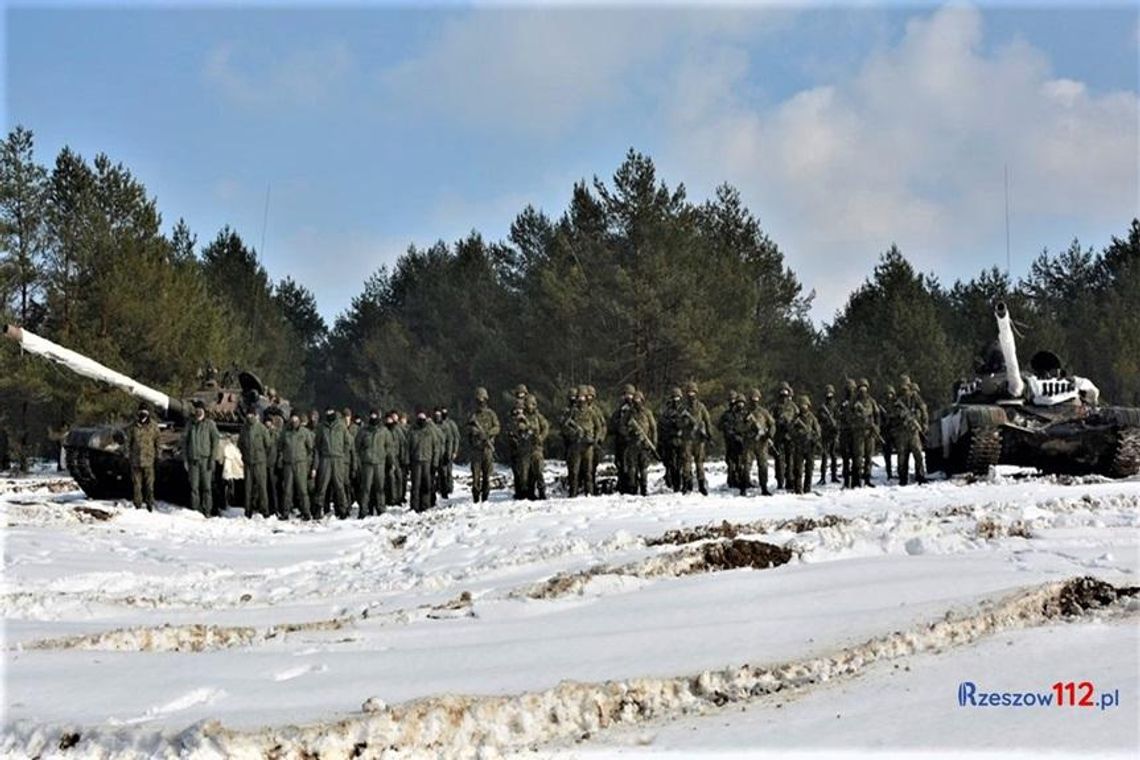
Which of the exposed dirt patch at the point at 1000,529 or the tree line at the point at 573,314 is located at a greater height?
the tree line at the point at 573,314

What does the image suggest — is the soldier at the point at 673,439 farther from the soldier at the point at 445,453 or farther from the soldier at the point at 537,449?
the soldier at the point at 445,453

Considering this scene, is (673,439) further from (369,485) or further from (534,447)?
(369,485)

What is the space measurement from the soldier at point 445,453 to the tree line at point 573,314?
917cm

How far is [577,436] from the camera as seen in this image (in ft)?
52.9

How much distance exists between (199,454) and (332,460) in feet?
6.26

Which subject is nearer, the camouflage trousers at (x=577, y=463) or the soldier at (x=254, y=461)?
the camouflage trousers at (x=577, y=463)

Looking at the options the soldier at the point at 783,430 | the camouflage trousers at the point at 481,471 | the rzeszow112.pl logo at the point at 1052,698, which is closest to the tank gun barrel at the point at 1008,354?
the soldier at the point at 783,430

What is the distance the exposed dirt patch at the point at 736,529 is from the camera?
9.35 meters

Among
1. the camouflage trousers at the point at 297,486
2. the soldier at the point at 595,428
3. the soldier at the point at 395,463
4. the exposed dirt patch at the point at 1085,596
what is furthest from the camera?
the soldier at the point at 395,463

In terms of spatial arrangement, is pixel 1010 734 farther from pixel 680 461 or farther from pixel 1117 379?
pixel 1117 379

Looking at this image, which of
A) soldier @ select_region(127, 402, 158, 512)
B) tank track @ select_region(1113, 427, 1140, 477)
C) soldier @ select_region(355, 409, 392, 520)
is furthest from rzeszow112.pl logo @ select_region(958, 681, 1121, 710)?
soldier @ select_region(127, 402, 158, 512)

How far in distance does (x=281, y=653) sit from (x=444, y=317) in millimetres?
44861

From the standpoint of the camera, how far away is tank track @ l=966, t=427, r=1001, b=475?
16.6 m

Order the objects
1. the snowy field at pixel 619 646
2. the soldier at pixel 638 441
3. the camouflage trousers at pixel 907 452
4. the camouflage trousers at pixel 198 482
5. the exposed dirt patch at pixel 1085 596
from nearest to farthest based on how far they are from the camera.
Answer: the snowy field at pixel 619 646 → the exposed dirt patch at pixel 1085 596 → the soldier at pixel 638 441 → the camouflage trousers at pixel 198 482 → the camouflage trousers at pixel 907 452
